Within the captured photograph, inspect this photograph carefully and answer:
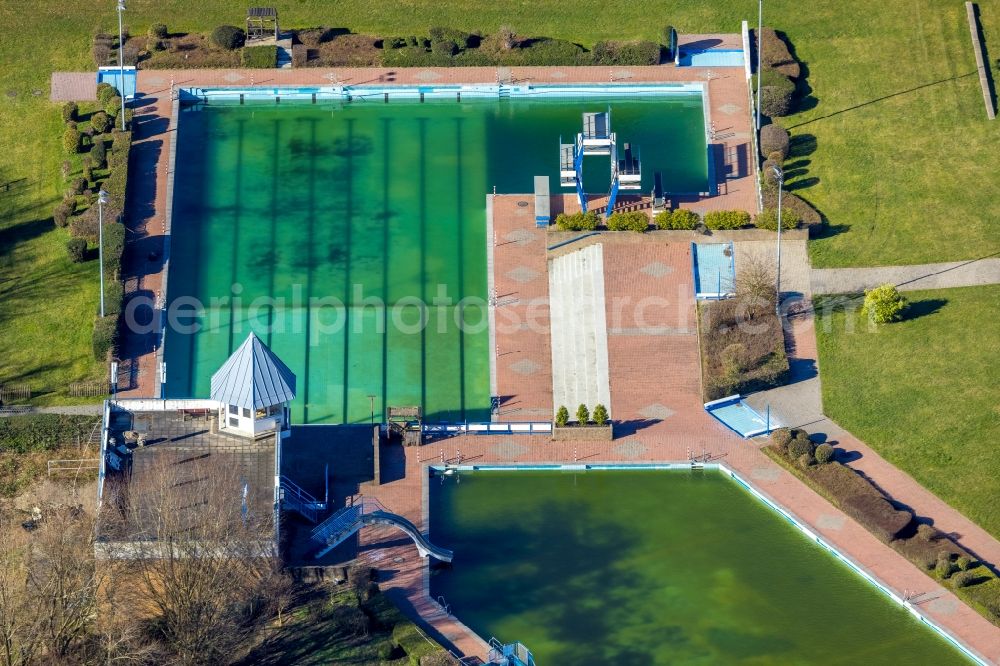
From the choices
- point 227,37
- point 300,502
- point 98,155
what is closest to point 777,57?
point 227,37

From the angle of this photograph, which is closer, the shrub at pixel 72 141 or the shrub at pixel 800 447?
the shrub at pixel 800 447

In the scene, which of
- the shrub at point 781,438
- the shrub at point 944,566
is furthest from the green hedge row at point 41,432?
the shrub at point 944,566

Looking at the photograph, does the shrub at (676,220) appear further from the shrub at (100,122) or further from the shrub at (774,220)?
the shrub at (100,122)

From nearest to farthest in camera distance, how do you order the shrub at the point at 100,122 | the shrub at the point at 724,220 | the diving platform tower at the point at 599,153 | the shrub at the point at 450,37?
the shrub at the point at 724,220 < the diving platform tower at the point at 599,153 < the shrub at the point at 100,122 < the shrub at the point at 450,37

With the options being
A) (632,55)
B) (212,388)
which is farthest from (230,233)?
(632,55)

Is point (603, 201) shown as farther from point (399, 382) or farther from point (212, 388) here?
point (212, 388)

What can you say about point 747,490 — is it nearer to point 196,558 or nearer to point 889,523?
point 889,523
